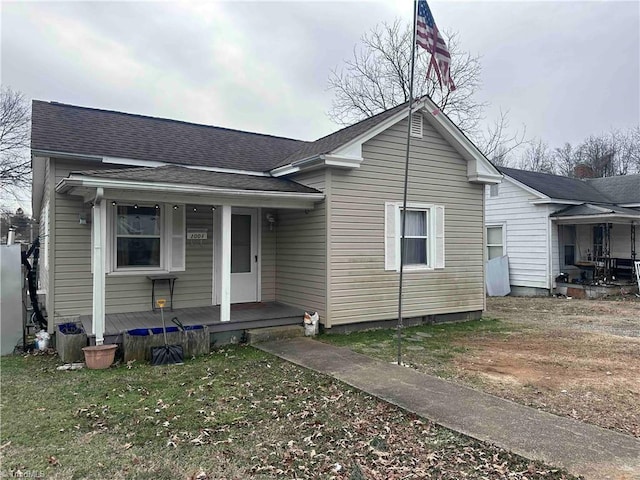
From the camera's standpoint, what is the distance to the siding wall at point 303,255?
790 centimetres

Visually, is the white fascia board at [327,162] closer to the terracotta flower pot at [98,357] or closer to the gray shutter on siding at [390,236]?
the gray shutter on siding at [390,236]

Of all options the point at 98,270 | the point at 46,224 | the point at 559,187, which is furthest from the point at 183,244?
the point at 559,187

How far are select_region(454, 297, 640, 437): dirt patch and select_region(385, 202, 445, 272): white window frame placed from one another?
1873mm

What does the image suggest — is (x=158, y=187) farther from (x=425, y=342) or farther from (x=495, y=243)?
(x=495, y=243)

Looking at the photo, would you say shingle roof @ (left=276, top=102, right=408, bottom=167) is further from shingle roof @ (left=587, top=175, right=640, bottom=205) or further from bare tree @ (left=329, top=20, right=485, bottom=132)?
bare tree @ (left=329, top=20, right=485, bottom=132)

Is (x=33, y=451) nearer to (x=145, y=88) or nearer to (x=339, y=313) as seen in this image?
(x=339, y=313)

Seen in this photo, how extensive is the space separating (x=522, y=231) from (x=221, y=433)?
46.7 ft

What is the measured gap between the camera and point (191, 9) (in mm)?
9516

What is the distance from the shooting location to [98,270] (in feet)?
20.0

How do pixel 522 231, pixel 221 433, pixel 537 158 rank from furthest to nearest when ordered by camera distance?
pixel 537 158, pixel 522 231, pixel 221 433

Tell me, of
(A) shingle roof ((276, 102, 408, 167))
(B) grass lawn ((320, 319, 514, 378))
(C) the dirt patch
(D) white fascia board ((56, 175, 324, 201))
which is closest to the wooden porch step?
(B) grass lawn ((320, 319, 514, 378))

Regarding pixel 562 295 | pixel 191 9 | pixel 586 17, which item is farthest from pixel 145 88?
pixel 562 295

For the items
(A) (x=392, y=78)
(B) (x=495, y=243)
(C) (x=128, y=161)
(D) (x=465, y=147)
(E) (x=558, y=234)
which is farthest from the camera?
(A) (x=392, y=78)

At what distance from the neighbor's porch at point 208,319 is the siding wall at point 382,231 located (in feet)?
3.38
